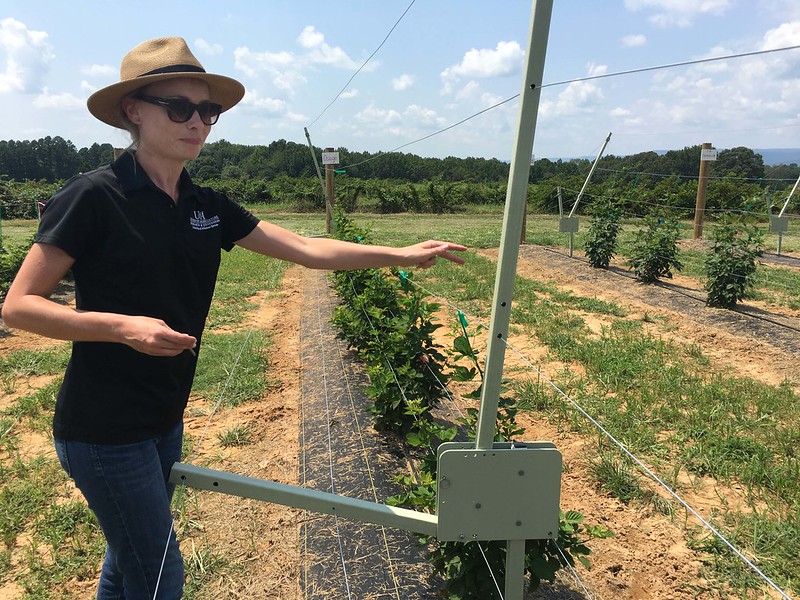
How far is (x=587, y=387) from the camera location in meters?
5.00

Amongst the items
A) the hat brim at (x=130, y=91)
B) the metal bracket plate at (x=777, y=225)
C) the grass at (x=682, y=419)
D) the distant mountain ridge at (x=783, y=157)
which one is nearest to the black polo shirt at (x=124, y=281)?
the hat brim at (x=130, y=91)

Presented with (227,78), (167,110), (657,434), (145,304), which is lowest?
(657,434)

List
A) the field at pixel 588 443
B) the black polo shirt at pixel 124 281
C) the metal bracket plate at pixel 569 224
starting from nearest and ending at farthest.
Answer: the black polo shirt at pixel 124 281, the field at pixel 588 443, the metal bracket plate at pixel 569 224

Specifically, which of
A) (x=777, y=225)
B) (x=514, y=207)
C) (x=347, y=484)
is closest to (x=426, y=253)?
(x=514, y=207)

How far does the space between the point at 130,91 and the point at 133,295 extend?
0.55 meters

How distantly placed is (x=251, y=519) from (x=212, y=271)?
2034mm

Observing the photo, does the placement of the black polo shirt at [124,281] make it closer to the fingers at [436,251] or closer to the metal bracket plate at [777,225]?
the fingers at [436,251]

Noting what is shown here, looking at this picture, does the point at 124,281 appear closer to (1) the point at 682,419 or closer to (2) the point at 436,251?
(2) the point at 436,251

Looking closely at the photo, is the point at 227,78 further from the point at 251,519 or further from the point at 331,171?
the point at 331,171

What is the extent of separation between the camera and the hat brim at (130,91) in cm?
144

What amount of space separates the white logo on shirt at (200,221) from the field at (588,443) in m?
1.21

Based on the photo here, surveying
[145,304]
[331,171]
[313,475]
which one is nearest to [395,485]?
[313,475]

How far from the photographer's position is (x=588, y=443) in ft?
12.9

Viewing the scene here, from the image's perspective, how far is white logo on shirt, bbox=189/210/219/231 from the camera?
1.60m
